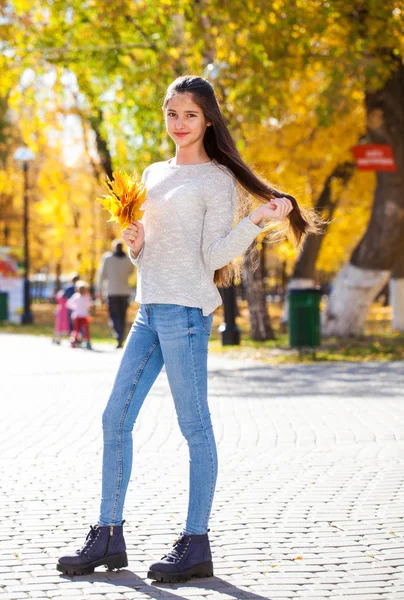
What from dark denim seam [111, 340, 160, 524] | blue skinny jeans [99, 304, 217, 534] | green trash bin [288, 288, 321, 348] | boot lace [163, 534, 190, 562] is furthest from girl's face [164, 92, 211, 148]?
green trash bin [288, 288, 321, 348]

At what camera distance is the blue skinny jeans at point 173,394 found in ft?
15.9

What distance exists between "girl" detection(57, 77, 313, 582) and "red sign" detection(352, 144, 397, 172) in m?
15.8

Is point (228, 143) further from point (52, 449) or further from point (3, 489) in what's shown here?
point (52, 449)

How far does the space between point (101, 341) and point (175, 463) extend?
1679cm

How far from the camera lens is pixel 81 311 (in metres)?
21.4

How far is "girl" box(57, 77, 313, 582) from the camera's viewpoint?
190 inches

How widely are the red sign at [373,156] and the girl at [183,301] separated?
1581cm

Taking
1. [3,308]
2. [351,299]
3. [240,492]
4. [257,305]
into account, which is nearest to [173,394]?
[240,492]

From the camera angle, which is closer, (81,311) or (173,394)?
(173,394)

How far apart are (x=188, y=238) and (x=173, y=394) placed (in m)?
0.63

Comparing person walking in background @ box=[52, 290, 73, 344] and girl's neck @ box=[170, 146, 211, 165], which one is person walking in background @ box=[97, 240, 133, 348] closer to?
person walking in background @ box=[52, 290, 73, 344]

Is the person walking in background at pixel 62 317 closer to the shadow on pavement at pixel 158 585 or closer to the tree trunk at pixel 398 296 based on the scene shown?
the tree trunk at pixel 398 296

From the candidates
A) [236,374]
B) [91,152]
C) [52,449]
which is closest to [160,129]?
[236,374]

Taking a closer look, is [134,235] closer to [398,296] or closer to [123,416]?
[123,416]
